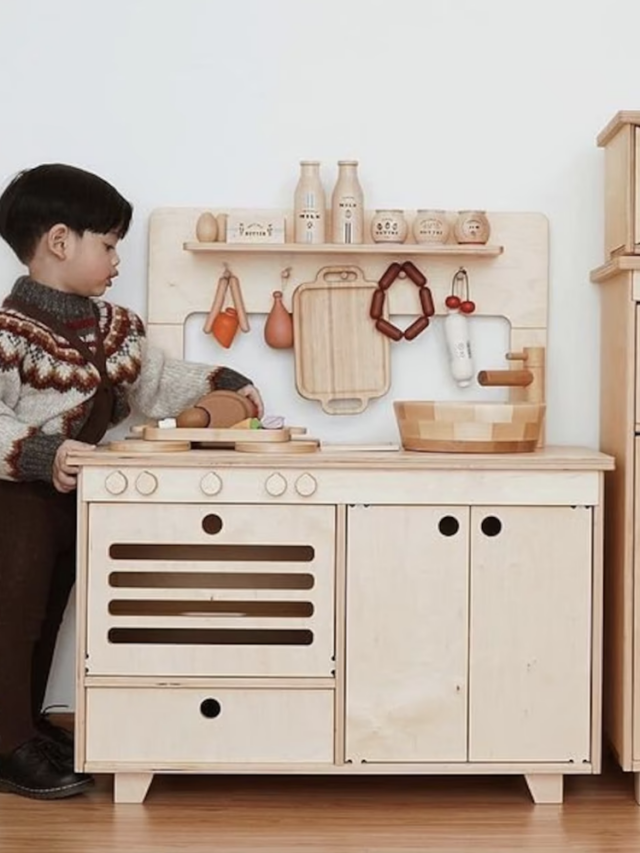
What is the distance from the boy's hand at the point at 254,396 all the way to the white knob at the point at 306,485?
1.23 feet

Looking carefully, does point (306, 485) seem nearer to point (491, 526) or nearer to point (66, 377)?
point (491, 526)

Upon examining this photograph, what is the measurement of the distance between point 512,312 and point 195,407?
2.44ft

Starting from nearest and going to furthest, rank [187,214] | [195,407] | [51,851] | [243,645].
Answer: [51,851]
[243,645]
[195,407]
[187,214]

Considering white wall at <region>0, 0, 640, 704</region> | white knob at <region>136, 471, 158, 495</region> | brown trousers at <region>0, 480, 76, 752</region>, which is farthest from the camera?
white wall at <region>0, 0, 640, 704</region>

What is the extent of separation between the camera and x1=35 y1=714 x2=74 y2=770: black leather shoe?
2749mm

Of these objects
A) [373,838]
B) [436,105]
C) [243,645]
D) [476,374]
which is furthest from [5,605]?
[436,105]

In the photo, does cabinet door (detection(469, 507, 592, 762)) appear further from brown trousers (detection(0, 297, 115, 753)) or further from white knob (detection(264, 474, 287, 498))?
brown trousers (detection(0, 297, 115, 753))

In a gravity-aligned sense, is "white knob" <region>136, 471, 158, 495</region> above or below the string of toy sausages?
below

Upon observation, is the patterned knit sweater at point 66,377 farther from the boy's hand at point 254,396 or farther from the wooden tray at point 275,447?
the wooden tray at point 275,447

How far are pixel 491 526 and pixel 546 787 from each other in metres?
0.52

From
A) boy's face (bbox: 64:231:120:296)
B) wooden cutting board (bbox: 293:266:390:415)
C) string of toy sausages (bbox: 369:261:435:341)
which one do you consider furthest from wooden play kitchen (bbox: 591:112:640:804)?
boy's face (bbox: 64:231:120:296)

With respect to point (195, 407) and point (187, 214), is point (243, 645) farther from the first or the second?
point (187, 214)

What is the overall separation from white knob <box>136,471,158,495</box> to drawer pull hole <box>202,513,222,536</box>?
0.12 m

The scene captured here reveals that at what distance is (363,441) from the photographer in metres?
3.07
